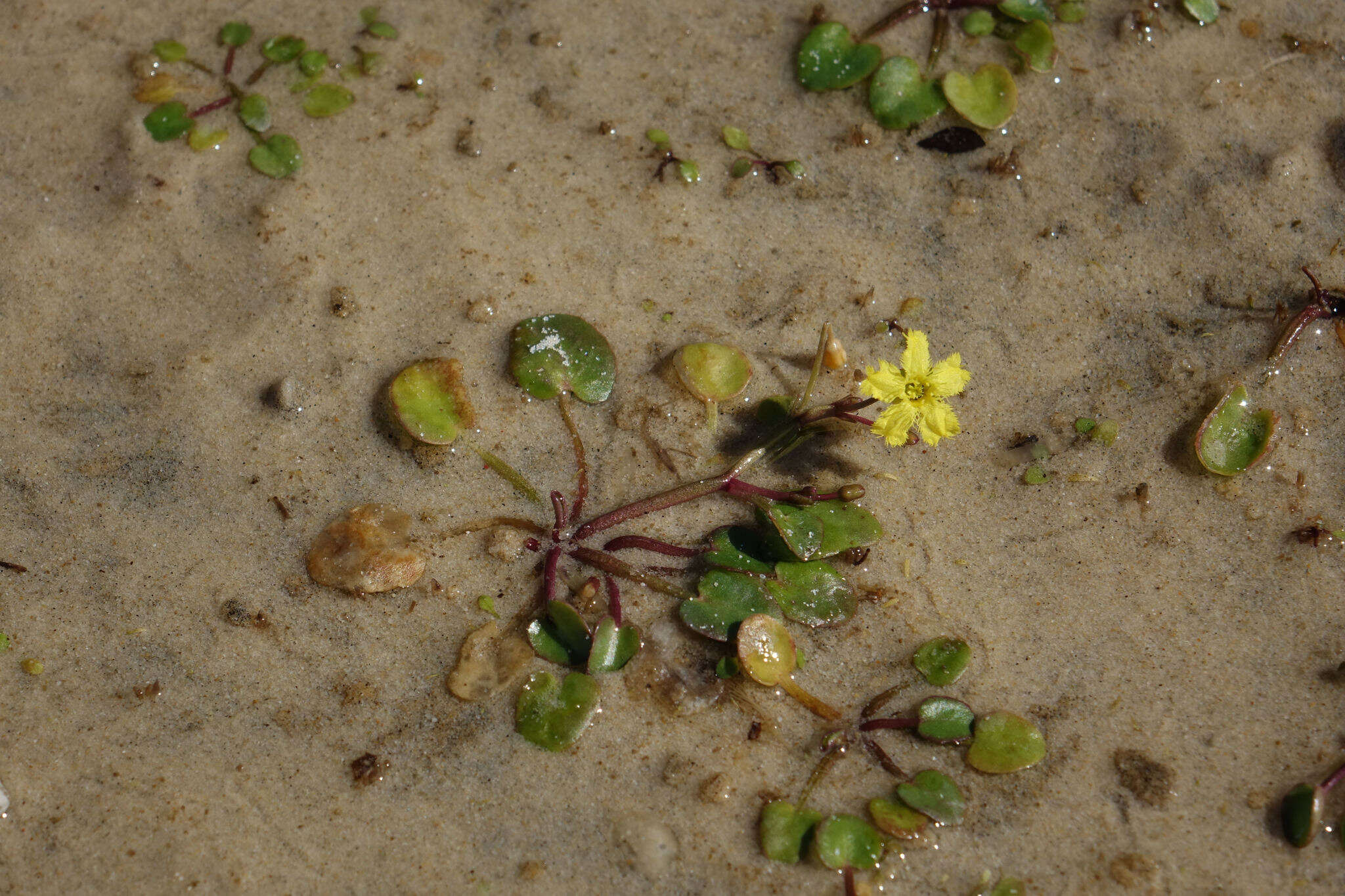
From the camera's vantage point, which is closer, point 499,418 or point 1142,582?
point 1142,582

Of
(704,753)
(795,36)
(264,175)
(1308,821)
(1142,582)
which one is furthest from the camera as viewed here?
(795,36)

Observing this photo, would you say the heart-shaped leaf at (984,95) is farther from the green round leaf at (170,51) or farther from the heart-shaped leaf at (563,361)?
the green round leaf at (170,51)

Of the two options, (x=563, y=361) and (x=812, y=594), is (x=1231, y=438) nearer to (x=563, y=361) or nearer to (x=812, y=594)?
(x=812, y=594)

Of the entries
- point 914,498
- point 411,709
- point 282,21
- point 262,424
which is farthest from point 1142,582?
point 282,21

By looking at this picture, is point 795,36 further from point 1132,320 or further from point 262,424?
point 262,424

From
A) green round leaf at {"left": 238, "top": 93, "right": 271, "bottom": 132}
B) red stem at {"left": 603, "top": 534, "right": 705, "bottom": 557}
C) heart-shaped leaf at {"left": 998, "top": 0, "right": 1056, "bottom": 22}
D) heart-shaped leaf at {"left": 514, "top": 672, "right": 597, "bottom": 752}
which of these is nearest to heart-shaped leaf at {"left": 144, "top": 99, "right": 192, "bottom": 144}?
green round leaf at {"left": 238, "top": 93, "right": 271, "bottom": 132}

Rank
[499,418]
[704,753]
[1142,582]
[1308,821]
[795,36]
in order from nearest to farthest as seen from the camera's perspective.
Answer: [1308,821], [704,753], [1142,582], [499,418], [795,36]

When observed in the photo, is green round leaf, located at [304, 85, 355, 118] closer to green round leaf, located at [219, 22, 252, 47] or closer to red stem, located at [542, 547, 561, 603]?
green round leaf, located at [219, 22, 252, 47]

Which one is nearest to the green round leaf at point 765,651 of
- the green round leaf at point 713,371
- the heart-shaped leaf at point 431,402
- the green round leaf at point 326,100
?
the green round leaf at point 713,371
